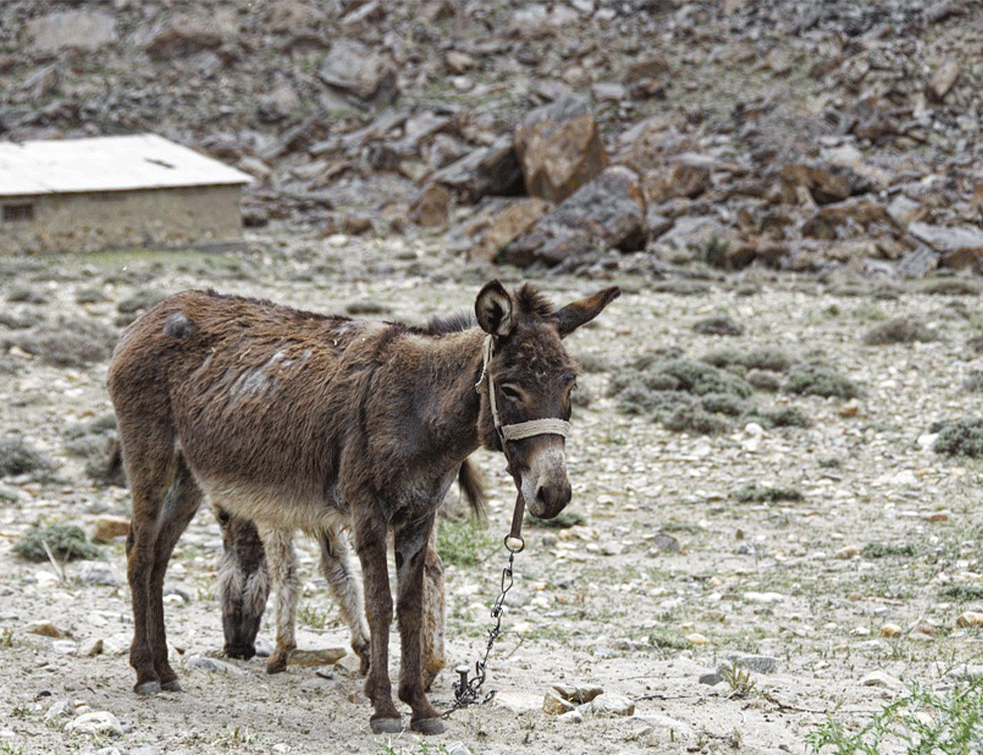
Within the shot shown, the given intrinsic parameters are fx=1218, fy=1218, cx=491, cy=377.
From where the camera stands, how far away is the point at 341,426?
237 inches

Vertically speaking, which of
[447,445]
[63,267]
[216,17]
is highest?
[216,17]

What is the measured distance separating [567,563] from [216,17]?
55219 millimetres

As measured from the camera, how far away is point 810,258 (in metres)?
28.1

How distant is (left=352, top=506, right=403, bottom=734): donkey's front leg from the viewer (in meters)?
5.84

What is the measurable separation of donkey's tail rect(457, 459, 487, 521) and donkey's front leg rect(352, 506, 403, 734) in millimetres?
1003

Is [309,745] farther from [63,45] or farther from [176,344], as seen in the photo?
[63,45]

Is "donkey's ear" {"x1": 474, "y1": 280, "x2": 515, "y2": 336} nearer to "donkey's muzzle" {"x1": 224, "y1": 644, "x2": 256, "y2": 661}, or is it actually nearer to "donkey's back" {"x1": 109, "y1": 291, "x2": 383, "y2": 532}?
"donkey's back" {"x1": 109, "y1": 291, "x2": 383, "y2": 532}

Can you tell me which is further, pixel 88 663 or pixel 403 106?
pixel 403 106

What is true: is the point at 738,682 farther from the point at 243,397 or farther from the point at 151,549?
the point at 151,549

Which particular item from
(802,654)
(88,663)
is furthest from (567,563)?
(88,663)

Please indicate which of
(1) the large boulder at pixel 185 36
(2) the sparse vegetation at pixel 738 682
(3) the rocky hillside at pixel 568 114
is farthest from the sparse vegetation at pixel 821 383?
(1) the large boulder at pixel 185 36

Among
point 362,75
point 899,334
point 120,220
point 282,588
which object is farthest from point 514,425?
point 362,75

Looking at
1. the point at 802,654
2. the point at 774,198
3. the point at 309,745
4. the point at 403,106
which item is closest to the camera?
the point at 309,745

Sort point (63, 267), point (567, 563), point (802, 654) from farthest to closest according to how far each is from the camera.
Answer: point (63, 267) < point (567, 563) < point (802, 654)
